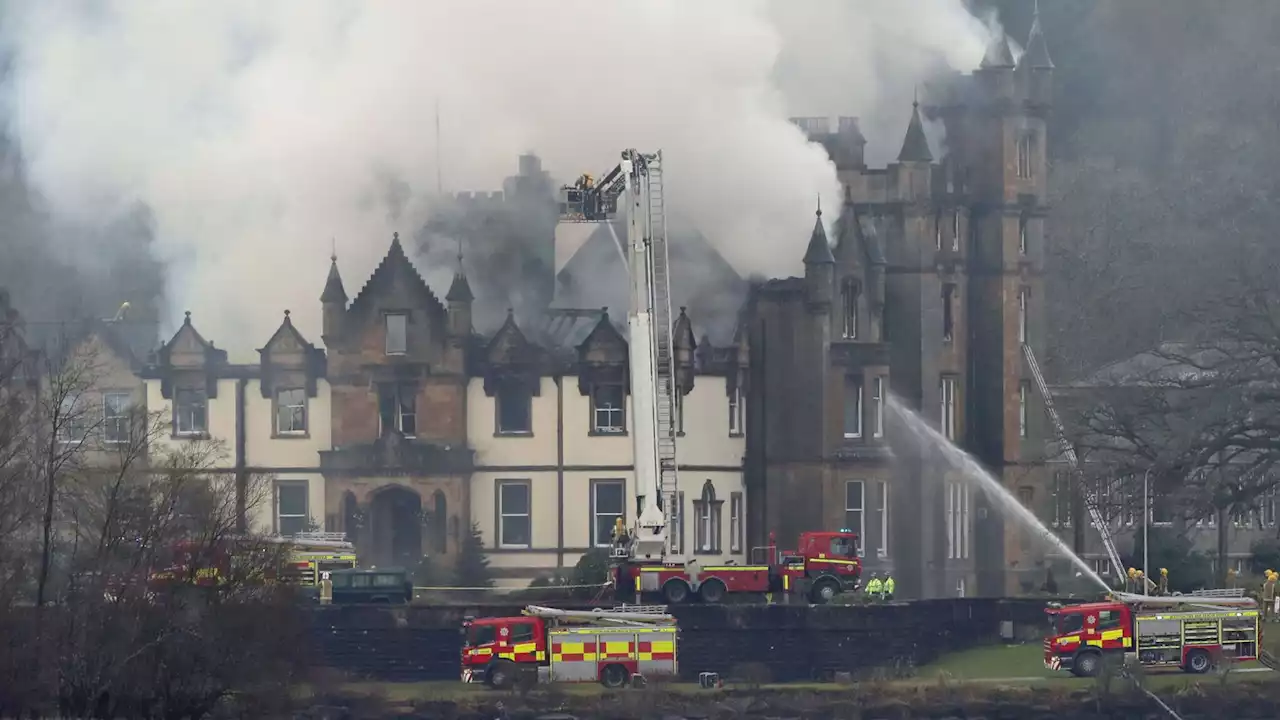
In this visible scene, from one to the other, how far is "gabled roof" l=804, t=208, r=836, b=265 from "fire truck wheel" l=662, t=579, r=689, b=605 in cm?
1651

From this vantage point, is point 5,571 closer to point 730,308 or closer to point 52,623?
point 52,623

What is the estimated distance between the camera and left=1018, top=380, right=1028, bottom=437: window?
9862 cm

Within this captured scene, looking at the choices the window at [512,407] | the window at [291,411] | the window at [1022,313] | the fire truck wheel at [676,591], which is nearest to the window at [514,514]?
the window at [512,407]

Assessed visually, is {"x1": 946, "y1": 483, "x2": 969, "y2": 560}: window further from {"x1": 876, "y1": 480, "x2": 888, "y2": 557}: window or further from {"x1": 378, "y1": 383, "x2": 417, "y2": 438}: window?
{"x1": 378, "y1": 383, "x2": 417, "y2": 438}: window

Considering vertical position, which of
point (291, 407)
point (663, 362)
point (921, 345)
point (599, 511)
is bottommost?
point (599, 511)

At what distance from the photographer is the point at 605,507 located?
92.1 metres

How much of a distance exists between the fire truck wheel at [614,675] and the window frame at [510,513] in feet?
62.1

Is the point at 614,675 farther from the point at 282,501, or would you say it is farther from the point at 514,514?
the point at 282,501

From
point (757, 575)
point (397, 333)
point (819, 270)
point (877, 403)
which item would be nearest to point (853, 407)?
point (877, 403)

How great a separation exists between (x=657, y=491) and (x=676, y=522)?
910 centimetres

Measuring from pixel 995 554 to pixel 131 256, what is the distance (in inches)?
1131

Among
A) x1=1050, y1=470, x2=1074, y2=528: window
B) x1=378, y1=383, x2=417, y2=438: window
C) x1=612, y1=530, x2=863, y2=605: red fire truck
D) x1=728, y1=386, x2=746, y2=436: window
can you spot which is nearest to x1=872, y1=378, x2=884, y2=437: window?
x1=728, y1=386, x2=746, y2=436: window

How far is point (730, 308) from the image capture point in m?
93.9

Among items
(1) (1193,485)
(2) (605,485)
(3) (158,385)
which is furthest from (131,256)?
(1) (1193,485)
